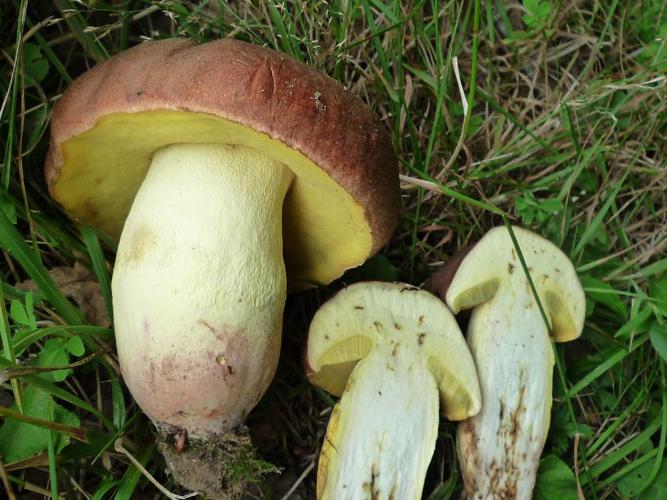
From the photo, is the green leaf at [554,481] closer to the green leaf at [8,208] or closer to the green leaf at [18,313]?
the green leaf at [18,313]

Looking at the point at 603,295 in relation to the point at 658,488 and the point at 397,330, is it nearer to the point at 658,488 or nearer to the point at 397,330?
the point at 658,488

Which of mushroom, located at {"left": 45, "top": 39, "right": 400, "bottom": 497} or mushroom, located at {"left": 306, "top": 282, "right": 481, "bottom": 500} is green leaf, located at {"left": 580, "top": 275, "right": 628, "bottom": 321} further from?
mushroom, located at {"left": 45, "top": 39, "right": 400, "bottom": 497}

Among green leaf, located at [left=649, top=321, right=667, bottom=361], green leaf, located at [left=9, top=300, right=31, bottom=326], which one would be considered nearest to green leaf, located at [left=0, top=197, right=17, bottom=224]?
green leaf, located at [left=9, top=300, right=31, bottom=326]

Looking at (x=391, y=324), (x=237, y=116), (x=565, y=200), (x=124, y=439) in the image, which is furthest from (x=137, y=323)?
(x=565, y=200)

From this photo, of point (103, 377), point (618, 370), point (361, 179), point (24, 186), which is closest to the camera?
point (361, 179)

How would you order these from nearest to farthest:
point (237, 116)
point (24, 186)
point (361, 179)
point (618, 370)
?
point (237, 116) → point (361, 179) → point (24, 186) → point (618, 370)

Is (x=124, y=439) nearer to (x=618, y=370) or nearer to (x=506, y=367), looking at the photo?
(x=506, y=367)

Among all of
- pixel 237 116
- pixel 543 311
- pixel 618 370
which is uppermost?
pixel 237 116
